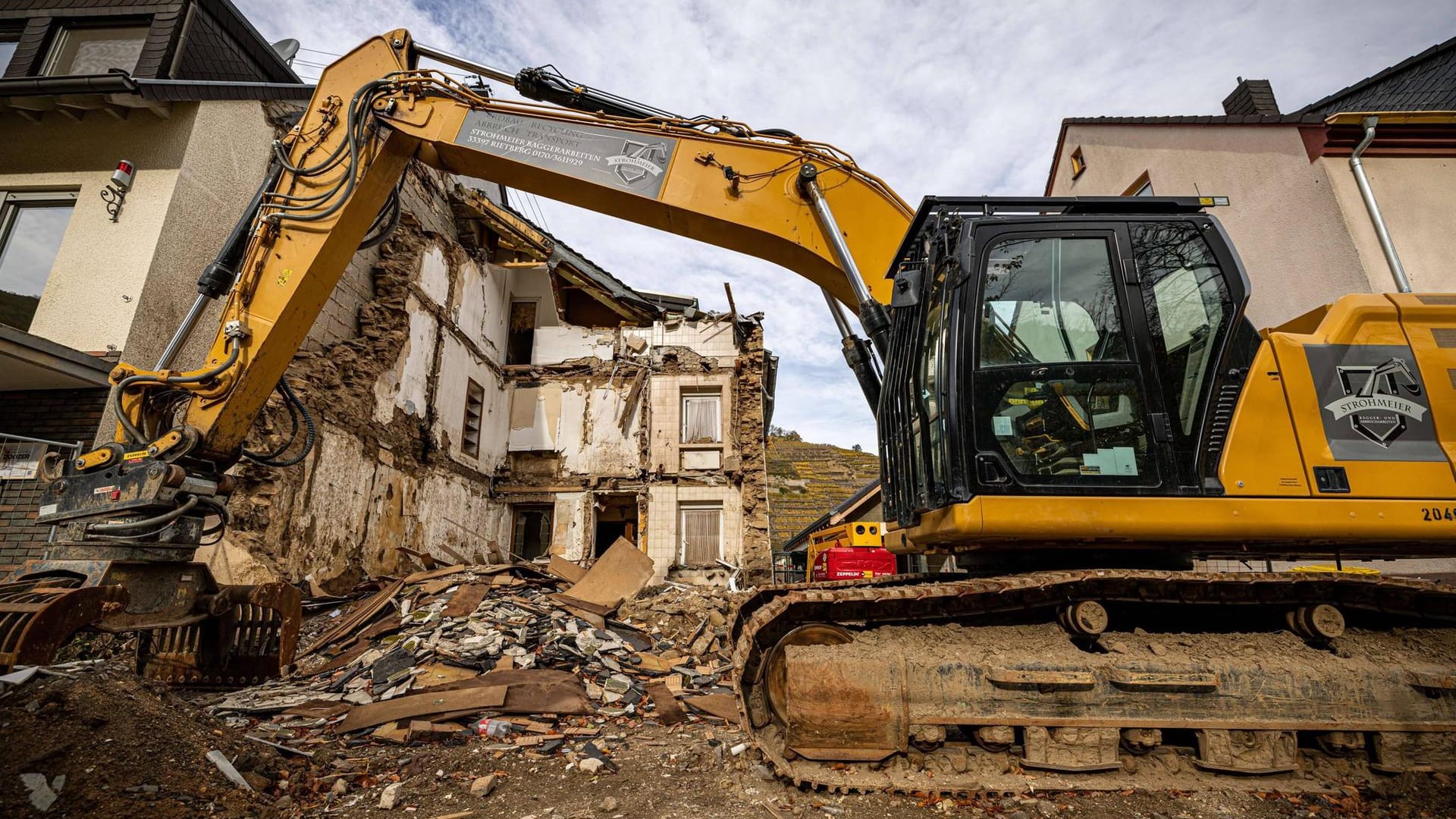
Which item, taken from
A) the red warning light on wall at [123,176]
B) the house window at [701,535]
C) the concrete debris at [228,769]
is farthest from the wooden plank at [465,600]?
the house window at [701,535]

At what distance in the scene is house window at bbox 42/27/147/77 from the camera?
8.37 m

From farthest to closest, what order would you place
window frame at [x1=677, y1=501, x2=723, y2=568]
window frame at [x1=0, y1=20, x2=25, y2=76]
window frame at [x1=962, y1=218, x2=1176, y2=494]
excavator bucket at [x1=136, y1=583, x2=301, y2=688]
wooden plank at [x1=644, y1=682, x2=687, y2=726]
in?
window frame at [x1=677, y1=501, x2=723, y2=568], window frame at [x1=0, y1=20, x2=25, y2=76], wooden plank at [x1=644, y1=682, x2=687, y2=726], excavator bucket at [x1=136, y1=583, x2=301, y2=688], window frame at [x1=962, y1=218, x2=1176, y2=494]

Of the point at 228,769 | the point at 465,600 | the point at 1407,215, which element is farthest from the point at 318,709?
the point at 1407,215

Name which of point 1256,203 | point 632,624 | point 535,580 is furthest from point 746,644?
point 1256,203

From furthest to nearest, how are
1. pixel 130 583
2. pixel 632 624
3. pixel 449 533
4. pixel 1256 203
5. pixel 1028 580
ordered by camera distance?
pixel 449 533, pixel 1256 203, pixel 632 624, pixel 130 583, pixel 1028 580

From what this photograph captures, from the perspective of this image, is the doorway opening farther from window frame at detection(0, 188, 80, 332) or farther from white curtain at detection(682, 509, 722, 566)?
window frame at detection(0, 188, 80, 332)

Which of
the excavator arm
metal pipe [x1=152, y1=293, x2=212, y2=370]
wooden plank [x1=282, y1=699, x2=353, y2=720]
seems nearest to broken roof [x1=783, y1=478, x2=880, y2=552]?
the excavator arm

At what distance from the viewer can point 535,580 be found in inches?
321

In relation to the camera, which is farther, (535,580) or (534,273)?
(534,273)

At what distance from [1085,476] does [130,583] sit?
5.28m

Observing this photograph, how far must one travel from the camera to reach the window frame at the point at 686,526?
1357 centimetres

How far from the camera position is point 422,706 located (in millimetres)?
4309

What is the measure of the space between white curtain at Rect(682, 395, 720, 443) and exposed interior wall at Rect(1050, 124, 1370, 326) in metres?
9.40

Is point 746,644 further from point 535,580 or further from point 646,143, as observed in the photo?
point 535,580
